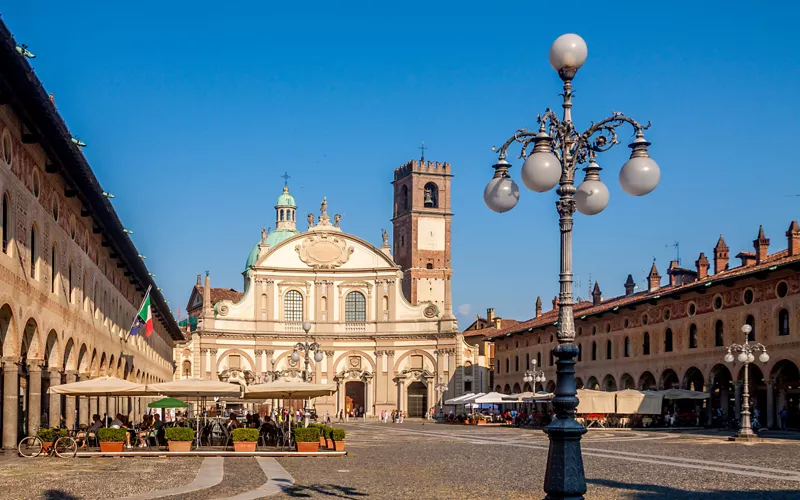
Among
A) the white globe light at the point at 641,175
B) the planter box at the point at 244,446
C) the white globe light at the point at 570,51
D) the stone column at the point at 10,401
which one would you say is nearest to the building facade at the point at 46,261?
the stone column at the point at 10,401

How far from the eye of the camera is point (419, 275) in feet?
312

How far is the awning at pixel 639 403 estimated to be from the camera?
161 feet

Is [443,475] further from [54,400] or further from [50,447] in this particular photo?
[54,400]

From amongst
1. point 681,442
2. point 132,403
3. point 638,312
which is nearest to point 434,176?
point 638,312

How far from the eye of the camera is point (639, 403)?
4912 cm

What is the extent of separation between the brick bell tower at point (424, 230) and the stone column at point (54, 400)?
61601 mm

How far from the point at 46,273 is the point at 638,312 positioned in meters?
39.5

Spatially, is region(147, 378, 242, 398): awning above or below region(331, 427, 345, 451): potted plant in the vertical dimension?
above

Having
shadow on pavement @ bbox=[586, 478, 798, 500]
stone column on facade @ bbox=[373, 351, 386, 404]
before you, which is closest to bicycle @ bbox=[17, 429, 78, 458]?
shadow on pavement @ bbox=[586, 478, 798, 500]

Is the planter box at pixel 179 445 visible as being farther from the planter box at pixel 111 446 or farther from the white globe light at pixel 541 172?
the white globe light at pixel 541 172

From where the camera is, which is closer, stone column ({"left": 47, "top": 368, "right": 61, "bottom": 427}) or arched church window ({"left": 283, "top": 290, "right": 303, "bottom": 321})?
stone column ({"left": 47, "top": 368, "right": 61, "bottom": 427})

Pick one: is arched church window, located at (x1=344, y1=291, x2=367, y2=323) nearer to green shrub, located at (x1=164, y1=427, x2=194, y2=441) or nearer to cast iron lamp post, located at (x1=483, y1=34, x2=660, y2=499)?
green shrub, located at (x1=164, y1=427, x2=194, y2=441)

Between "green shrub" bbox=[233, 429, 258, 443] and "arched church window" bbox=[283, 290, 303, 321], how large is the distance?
180ft

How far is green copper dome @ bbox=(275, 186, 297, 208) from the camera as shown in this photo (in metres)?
104
